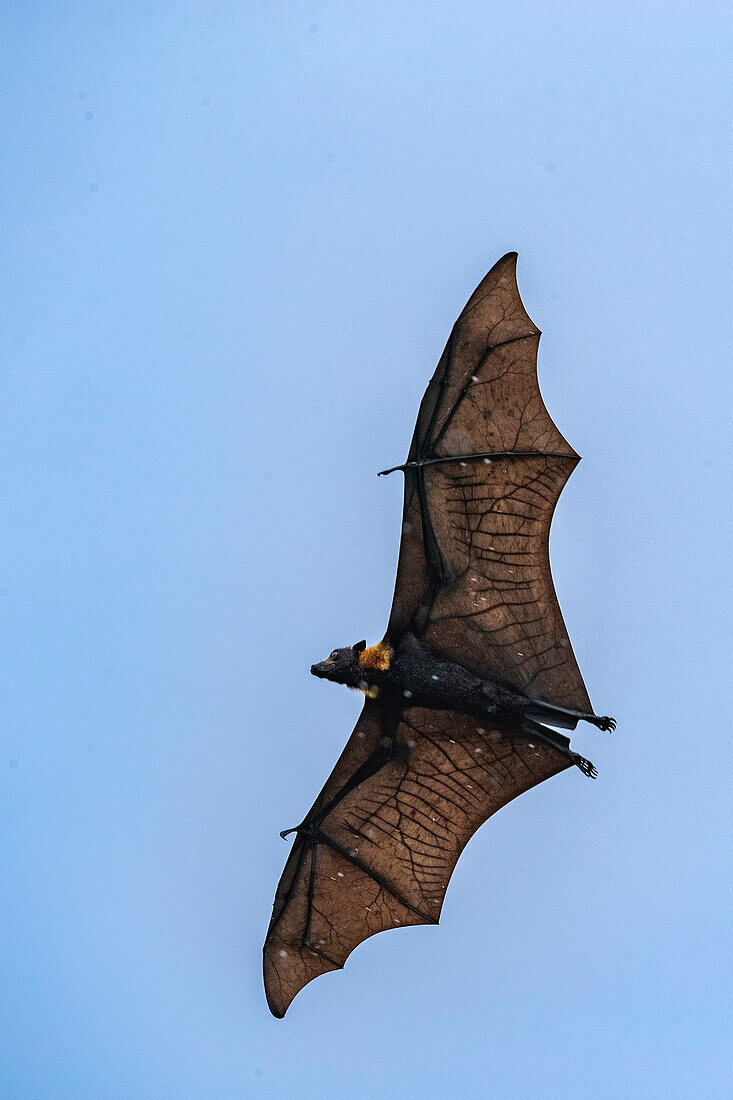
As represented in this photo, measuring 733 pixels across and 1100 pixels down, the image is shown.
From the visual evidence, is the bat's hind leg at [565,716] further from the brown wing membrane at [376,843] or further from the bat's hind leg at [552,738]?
the brown wing membrane at [376,843]

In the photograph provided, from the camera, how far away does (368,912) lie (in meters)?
6.98

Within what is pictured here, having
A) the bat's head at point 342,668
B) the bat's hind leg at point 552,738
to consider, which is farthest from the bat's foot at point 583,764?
the bat's head at point 342,668

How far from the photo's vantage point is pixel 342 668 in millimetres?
6496

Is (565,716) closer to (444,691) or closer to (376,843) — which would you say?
(444,691)

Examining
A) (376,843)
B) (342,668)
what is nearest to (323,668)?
(342,668)

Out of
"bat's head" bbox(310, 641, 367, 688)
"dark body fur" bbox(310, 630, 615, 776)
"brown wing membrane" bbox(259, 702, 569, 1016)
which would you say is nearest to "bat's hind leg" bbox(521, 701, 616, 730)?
"dark body fur" bbox(310, 630, 615, 776)

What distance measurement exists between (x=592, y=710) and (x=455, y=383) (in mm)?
2556

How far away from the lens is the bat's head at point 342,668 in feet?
21.2

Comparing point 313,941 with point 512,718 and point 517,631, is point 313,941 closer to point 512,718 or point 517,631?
point 512,718

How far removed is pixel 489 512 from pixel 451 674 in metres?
1.22

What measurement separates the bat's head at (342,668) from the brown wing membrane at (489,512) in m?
0.38

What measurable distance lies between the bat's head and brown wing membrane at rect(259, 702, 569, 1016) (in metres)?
0.36

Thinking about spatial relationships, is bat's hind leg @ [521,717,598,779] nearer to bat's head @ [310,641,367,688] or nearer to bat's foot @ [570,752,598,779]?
bat's foot @ [570,752,598,779]

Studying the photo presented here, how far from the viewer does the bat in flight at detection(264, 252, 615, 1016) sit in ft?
20.9
